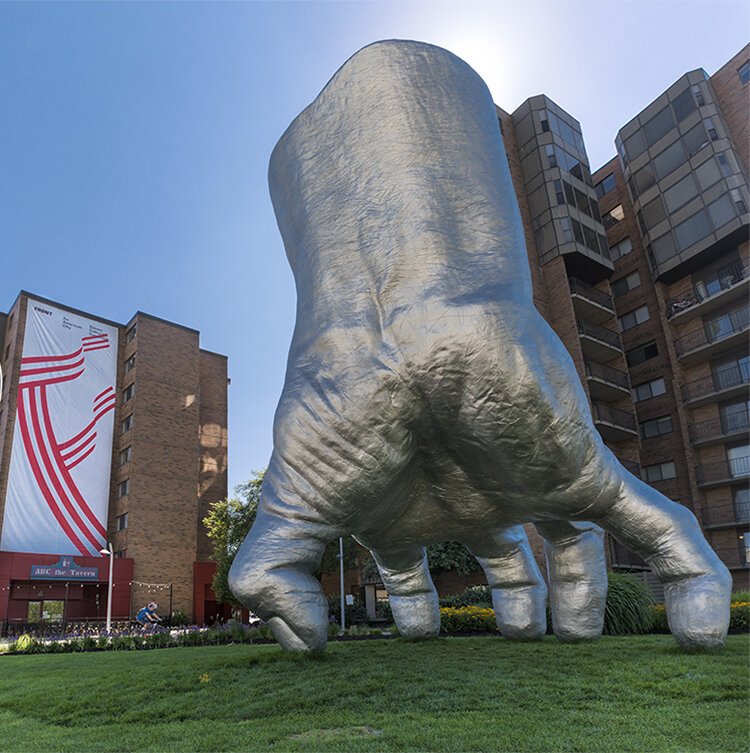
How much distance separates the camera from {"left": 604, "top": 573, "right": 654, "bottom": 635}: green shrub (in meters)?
9.95

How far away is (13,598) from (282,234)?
29284mm

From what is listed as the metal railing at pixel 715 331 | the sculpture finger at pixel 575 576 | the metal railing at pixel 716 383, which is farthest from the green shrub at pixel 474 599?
the metal railing at pixel 715 331

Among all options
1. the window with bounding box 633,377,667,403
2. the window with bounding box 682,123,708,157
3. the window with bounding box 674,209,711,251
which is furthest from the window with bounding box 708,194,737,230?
the window with bounding box 633,377,667,403

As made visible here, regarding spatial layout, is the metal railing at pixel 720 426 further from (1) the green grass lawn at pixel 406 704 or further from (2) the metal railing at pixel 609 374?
(1) the green grass lawn at pixel 406 704

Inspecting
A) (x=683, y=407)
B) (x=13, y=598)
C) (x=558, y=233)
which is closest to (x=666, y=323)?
(x=683, y=407)

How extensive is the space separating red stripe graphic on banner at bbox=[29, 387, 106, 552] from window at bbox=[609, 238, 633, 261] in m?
27.0

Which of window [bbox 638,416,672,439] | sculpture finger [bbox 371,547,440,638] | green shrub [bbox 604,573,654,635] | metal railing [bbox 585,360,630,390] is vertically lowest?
green shrub [bbox 604,573,654,635]

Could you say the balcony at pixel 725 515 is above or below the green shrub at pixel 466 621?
above

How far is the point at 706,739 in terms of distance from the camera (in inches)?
109

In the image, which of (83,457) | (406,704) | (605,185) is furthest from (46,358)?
(406,704)

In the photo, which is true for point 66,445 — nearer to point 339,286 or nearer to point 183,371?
point 183,371

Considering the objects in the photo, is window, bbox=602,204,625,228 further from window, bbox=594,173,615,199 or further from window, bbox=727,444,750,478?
window, bbox=727,444,750,478

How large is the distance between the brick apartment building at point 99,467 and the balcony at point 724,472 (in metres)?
22.7

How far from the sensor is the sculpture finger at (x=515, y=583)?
585 cm
